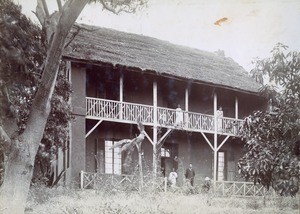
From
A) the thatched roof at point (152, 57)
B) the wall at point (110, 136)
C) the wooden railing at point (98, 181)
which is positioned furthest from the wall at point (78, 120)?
the wall at point (110, 136)

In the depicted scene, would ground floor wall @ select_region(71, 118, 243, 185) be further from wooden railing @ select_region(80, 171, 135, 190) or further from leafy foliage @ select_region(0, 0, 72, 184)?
leafy foliage @ select_region(0, 0, 72, 184)

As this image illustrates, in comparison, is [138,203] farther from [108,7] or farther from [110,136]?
[110,136]

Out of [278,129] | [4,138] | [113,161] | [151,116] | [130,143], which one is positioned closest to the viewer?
[4,138]

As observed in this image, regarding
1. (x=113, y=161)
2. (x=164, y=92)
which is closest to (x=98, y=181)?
(x=113, y=161)

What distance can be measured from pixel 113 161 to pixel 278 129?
7088mm

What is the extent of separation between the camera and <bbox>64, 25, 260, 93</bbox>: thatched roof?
13086mm

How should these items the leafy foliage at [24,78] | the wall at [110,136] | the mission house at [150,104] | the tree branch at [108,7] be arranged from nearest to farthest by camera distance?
the leafy foliage at [24,78]
the tree branch at [108,7]
the mission house at [150,104]
the wall at [110,136]

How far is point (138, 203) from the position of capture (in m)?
8.86

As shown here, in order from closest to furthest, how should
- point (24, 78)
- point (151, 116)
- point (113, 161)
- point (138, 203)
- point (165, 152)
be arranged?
point (138, 203) → point (24, 78) → point (113, 161) → point (151, 116) → point (165, 152)

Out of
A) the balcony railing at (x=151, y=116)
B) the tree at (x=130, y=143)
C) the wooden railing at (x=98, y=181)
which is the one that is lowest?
the wooden railing at (x=98, y=181)

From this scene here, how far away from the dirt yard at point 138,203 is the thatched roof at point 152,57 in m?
4.42

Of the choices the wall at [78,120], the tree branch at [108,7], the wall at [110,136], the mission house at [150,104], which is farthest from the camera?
the wall at [110,136]

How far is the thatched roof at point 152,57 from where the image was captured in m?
13.1

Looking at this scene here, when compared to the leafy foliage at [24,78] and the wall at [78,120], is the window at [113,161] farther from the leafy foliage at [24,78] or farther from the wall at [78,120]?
the leafy foliage at [24,78]
